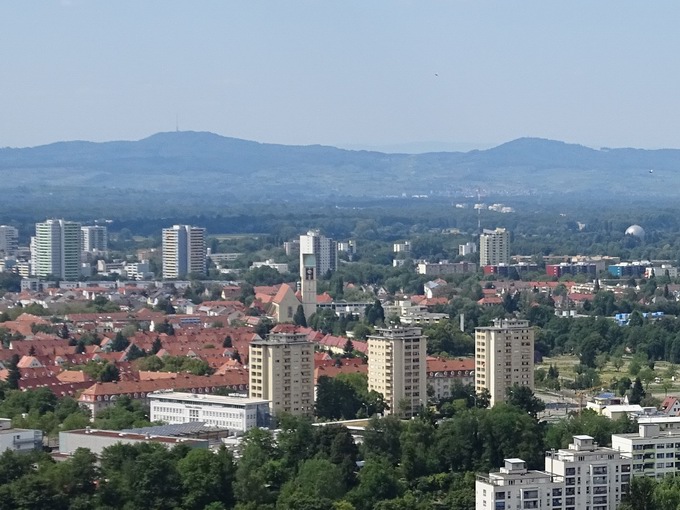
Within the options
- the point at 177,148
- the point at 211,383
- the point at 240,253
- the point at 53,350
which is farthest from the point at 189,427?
the point at 177,148

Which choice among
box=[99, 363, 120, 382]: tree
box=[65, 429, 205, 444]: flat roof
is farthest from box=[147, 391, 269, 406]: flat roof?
box=[65, 429, 205, 444]: flat roof

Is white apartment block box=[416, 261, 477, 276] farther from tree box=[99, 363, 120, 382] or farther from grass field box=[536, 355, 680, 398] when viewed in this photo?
tree box=[99, 363, 120, 382]

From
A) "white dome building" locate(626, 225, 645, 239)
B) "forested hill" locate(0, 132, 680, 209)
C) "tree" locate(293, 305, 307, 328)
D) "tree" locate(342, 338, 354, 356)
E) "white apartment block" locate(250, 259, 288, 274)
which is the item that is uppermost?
"forested hill" locate(0, 132, 680, 209)

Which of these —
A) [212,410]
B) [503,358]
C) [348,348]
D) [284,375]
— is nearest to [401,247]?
[348,348]

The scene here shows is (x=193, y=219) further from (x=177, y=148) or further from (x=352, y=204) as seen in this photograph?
(x=177, y=148)

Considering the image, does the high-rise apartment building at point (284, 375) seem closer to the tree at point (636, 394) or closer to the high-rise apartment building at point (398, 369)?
the high-rise apartment building at point (398, 369)

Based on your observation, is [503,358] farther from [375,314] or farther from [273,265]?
[273,265]
